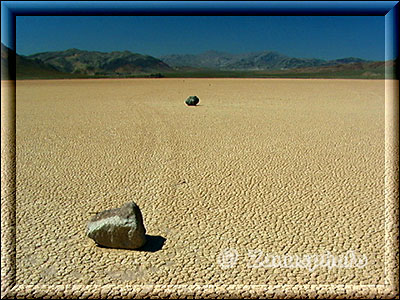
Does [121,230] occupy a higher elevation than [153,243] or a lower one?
higher

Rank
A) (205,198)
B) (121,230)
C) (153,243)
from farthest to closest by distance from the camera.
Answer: (205,198) < (153,243) < (121,230)

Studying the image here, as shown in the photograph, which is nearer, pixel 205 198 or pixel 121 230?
pixel 121 230

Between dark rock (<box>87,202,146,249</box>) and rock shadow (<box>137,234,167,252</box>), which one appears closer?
dark rock (<box>87,202,146,249</box>)

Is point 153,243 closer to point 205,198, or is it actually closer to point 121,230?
point 121,230

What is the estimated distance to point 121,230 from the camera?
15.5ft

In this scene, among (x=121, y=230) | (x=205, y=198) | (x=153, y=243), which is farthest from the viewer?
(x=205, y=198)

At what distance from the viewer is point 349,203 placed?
20.6 ft

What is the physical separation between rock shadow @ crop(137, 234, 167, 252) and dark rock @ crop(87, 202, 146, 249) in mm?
76

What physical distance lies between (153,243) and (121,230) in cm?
48

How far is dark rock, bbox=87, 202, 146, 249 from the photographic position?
15.5ft

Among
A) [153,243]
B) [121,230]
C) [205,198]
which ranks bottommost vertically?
[153,243]

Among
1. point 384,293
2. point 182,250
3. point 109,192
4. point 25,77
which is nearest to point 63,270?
point 182,250

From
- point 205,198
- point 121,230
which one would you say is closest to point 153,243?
point 121,230

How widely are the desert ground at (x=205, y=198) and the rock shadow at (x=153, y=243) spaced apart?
0.09 ft
